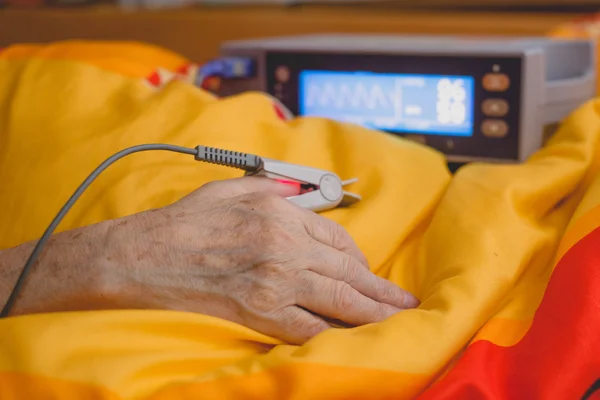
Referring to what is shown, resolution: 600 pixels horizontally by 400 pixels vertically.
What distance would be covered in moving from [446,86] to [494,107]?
0.07m

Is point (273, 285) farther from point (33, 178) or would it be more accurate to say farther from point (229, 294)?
point (33, 178)

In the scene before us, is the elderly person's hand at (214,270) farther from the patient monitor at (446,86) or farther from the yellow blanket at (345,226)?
the patient monitor at (446,86)

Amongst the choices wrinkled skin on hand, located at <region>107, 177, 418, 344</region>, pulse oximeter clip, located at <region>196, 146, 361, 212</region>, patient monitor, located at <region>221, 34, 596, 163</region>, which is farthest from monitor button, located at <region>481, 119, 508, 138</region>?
wrinkled skin on hand, located at <region>107, 177, 418, 344</region>

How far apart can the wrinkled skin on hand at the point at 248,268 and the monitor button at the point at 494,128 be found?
400 millimetres

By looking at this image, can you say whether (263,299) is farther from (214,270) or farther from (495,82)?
(495,82)

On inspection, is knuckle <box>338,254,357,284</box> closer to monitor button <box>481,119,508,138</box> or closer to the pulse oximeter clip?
the pulse oximeter clip

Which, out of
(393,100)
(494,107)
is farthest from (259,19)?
(494,107)

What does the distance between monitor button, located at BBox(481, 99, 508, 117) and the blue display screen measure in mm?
20

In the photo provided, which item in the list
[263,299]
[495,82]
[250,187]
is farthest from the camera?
[495,82]

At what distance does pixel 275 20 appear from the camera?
1.56 m

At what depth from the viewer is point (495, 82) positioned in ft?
3.18

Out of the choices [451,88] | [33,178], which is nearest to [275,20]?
[451,88]

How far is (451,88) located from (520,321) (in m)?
0.44

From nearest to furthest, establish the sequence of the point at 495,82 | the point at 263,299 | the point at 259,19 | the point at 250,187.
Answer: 1. the point at 263,299
2. the point at 250,187
3. the point at 495,82
4. the point at 259,19
